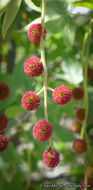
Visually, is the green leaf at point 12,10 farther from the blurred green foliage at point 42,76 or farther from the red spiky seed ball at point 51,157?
the red spiky seed ball at point 51,157

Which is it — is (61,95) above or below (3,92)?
below

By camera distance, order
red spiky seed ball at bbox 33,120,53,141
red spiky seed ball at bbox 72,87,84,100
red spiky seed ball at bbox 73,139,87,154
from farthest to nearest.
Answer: red spiky seed ball at bbox 72,87,84,100
red spiky seed ball at bbox 73,139,87,154
red spiky seed ball at bbox 33,120,53,141

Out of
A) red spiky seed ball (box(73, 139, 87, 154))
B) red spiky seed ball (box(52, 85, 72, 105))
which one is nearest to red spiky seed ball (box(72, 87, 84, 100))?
red spiky seed ball (box(73, 139, 87, 154))

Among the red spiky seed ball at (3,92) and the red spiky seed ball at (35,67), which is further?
the red spiky seed ball at (3,92)

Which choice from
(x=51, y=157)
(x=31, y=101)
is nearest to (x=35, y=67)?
(x=31, y=101)

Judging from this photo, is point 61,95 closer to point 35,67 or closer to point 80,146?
point 35,67

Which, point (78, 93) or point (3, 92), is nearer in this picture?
point (3, 92)

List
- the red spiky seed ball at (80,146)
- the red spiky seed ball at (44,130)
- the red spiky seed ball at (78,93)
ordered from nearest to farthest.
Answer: the red spiky seed ball at (44,130)
the red spiky seed ball at (80,146)
the red spiky seed ball at (78,93)

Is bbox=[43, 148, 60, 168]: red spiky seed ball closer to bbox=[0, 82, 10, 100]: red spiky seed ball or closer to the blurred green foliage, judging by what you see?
the blurred green foliage

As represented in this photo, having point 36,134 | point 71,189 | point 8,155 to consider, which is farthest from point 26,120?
point 36,134

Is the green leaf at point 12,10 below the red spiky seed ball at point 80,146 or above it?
above

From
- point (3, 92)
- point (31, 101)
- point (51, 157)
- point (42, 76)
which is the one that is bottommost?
point (51, 157)

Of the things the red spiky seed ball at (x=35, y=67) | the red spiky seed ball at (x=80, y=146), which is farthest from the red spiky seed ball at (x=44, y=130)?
the red spiky seed ball at (x=80, y=146)
